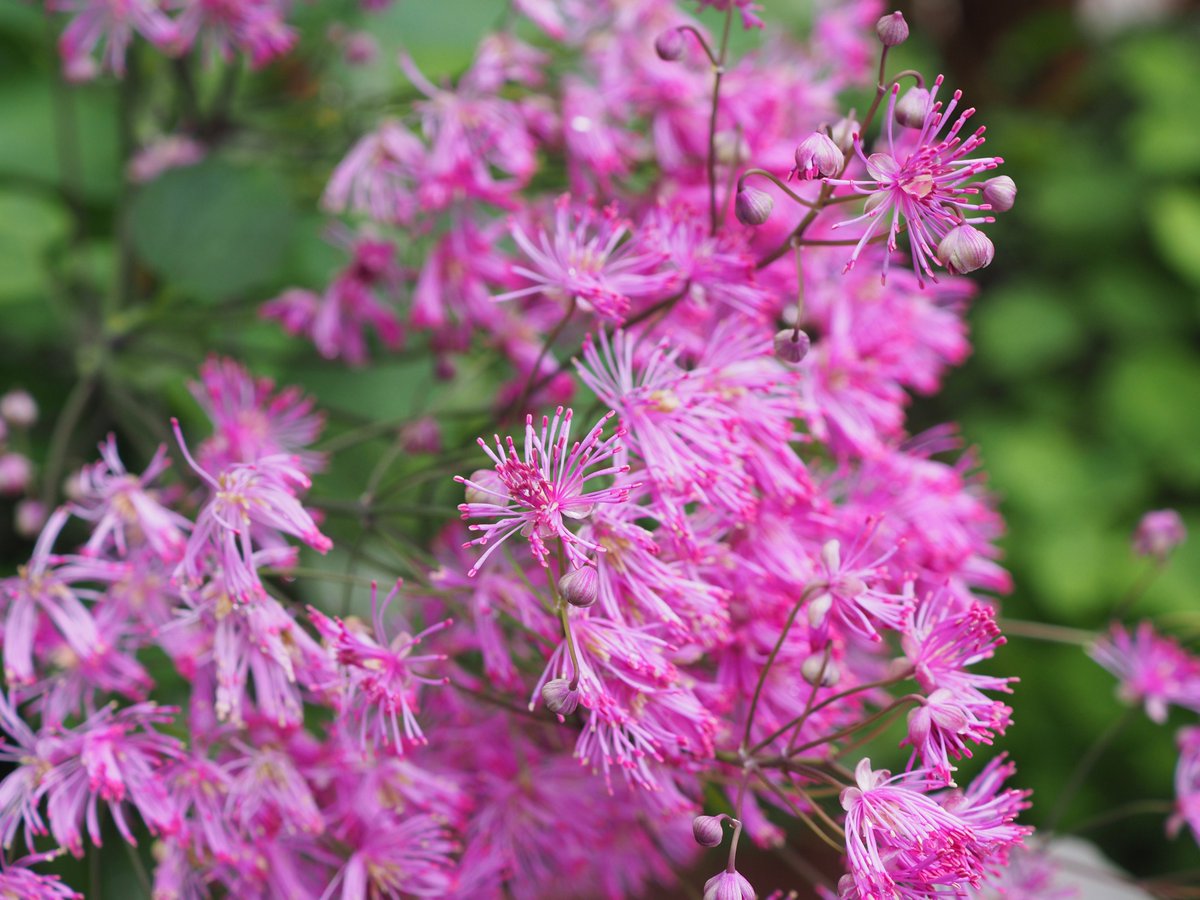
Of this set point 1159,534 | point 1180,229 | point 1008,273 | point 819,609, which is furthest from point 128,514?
point 1008,273

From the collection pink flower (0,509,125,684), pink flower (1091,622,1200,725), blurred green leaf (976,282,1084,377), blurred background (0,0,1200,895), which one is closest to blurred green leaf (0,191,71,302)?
blurred background (0,0,1200,895)

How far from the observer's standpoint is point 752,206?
377 millimetres

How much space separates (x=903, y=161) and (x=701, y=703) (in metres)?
0.20

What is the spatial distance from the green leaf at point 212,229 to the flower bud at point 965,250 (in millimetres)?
408

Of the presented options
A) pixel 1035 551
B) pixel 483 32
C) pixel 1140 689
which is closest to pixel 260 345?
pixel 483 32

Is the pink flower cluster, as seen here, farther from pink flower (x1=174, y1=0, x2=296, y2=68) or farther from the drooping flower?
the drooping flower

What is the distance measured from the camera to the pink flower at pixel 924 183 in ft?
1.12

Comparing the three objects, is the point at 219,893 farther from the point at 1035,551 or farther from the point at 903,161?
the point at 1035,551

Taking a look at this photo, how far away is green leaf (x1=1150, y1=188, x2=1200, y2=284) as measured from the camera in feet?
3.93

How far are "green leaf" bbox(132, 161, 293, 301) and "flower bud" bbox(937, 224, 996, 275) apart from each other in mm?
408

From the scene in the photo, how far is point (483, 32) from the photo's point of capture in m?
0.72

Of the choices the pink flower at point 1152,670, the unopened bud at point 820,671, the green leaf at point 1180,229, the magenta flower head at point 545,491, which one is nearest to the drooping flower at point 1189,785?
the pink flower at point 1152,670

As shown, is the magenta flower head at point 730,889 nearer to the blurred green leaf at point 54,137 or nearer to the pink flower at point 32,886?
the pink flower at point 32,886

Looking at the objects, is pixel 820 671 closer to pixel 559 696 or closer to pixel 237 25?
pixel 559 696
